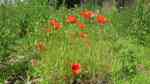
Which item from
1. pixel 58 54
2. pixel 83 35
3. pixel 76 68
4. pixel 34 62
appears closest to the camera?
pixel 76 68

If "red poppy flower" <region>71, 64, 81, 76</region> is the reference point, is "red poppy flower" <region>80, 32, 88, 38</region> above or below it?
above

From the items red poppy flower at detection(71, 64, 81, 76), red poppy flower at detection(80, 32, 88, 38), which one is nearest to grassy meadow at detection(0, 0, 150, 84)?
red poppy flower at detection(80, 32, 88, 38)

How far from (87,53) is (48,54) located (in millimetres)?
614

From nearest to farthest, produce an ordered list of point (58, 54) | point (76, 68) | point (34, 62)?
1. point (76, 68)
2. point (34, 62)
3. point (58, 54)

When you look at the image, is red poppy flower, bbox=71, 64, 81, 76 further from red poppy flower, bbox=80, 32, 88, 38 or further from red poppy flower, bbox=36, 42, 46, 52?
red poppy flower, bbox=80, 32, 88, 38

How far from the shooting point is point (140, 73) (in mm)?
7215

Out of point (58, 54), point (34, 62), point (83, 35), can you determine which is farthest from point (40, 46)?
point (83, 35)

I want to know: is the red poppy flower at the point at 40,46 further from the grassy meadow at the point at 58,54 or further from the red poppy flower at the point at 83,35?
the red poppy flower at the point at 83,35

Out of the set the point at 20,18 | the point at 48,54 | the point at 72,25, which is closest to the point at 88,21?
the point at 72,25

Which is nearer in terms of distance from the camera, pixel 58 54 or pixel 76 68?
pixel 76 68

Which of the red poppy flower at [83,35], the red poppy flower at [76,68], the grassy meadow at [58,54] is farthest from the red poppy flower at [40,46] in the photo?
the red poppy flower at [83,35]

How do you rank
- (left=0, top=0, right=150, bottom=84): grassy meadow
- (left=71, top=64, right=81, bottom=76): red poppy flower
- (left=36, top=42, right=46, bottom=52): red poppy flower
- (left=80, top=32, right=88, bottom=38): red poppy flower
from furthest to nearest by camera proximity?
(left=80, top=32, right=88, bottom=38): red poppy flower, (left=36, top=42, right=46, bottom=52): red poppy flower, (left=0, top=0, right=150, bottom=84): grassy meadow, (left=71, top=64, right=81, bottom=76): red poppy flower

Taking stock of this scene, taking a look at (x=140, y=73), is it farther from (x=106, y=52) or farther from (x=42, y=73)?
(x=42, y=73)

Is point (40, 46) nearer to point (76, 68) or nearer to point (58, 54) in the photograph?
point (58, 54)
